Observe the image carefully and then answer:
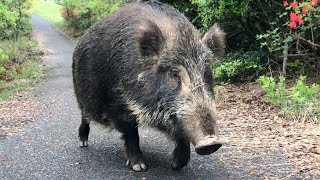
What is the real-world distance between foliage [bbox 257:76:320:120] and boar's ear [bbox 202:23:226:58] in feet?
7.40

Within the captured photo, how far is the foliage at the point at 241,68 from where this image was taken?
924 centimetres

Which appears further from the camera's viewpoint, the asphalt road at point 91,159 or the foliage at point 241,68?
the foliage at point 241,68

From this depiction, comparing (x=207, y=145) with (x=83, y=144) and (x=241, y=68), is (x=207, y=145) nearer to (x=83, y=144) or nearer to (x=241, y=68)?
(x=83, y=144)

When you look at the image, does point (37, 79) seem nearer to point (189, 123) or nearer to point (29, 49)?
point (29, 49)

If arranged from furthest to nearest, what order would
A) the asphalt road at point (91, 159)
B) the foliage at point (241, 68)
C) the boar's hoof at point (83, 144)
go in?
the foliage at point (241, 68) → the boar's hoof at point (83, 144) → the asphalt road at point (91, 159)

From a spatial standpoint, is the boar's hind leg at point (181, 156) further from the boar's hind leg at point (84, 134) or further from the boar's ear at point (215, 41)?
the boar's hind leg at point (84, 134)

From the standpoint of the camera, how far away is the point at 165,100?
155 inches

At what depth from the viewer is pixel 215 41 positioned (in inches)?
177

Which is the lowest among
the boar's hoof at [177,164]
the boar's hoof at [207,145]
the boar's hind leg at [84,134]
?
the boar's hind leg at [84,134]

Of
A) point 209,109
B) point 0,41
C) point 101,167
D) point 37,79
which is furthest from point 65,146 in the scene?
point 0,41

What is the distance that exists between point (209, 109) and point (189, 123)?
8.2 inches

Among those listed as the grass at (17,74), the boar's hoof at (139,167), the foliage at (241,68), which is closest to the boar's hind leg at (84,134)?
the boar's hoof at (139,167)

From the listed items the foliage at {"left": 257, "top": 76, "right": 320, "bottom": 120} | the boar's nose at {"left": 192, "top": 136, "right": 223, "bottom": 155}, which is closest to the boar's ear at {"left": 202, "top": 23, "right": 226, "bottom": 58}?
the boar's nose at {"left": 192, "top": 136, "right": 223, "bottom": 155}

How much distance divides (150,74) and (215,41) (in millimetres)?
833
